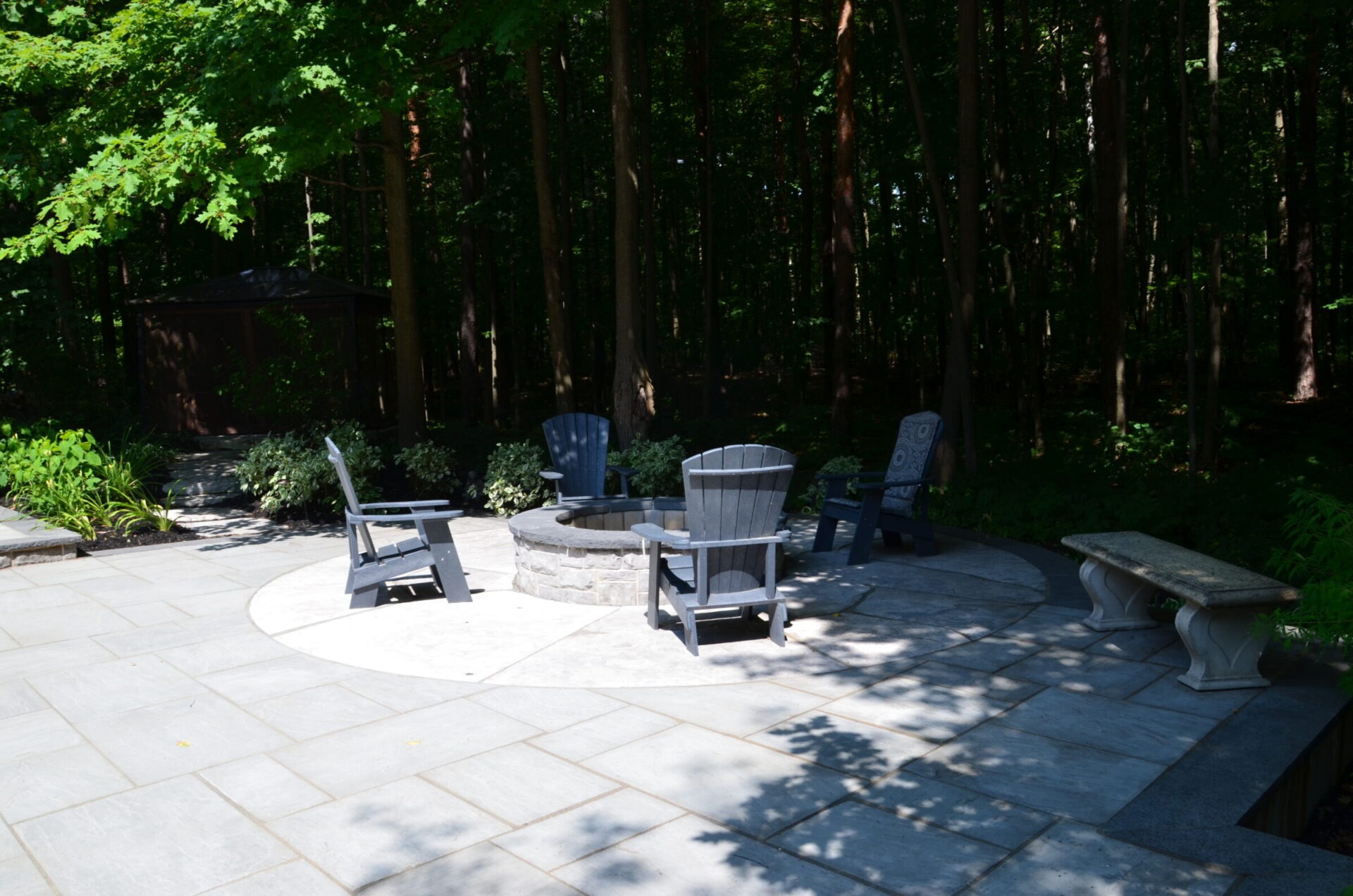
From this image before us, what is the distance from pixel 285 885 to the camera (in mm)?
2842

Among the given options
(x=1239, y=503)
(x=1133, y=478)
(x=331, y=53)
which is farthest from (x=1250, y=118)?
(x=331, y=53)

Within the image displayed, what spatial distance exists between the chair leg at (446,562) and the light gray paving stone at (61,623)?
185cm

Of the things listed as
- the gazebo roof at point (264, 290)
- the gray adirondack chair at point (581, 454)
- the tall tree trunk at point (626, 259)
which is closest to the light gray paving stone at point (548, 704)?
the gray adirondack chair at point (581, 454)

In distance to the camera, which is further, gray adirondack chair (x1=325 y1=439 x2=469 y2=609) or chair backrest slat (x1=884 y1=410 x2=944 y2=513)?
chair backrest slat (x1=884 y1=410 x2=944 y2=513)

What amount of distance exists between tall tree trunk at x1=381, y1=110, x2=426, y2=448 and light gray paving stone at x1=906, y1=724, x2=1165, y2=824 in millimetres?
9169

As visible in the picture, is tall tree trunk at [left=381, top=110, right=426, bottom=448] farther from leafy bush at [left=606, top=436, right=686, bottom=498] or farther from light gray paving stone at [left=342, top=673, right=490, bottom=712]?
light gray paving stone at [left=342, top=673, right=490, bottom=712]

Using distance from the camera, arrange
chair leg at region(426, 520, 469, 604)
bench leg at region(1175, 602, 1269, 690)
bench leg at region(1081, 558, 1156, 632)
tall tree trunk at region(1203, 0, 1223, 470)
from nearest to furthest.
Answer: bench leg at region(1175, 602, 1269, 690), bench leg at region(1081, 558, 1156, 632), chair leg at region(426, 520, 469, 604), tall tree trunk at region(1203, 0, 1223, 470)

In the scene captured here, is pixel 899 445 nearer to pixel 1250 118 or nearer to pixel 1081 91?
pixel 1081 91

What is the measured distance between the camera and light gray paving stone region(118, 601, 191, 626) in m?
6.08

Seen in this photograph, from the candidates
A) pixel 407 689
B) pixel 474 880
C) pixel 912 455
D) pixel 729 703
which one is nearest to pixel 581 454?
pixel 912 455

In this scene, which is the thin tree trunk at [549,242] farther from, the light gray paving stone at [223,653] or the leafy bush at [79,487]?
the light gray paving stone at [223,653]

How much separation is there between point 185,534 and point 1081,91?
56.7 feet

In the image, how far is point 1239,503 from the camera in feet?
24.8

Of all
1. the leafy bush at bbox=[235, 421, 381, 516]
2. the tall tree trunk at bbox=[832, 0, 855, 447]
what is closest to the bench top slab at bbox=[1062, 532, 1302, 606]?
the leafy bush at bbox=[235, 421, 381, 516]
